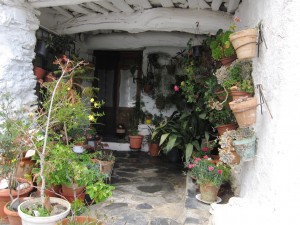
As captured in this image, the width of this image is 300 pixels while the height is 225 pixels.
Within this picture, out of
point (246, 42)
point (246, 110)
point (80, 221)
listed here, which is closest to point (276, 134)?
point (246, 110)

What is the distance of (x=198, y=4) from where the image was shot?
400 centimetres

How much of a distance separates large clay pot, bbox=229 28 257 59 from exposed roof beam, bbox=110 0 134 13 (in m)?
2.34

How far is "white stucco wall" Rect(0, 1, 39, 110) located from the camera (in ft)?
11.2

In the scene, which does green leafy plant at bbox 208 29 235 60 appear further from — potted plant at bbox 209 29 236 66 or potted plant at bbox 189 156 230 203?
potted plant at bbox 189 156 230 203

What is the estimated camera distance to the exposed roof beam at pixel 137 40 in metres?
5.80

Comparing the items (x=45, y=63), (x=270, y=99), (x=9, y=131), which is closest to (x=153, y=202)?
(x=9, y=131)

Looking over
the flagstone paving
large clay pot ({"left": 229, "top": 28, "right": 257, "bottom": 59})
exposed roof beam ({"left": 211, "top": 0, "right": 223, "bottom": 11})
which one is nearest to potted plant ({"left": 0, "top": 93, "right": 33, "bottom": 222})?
the flagstone paving

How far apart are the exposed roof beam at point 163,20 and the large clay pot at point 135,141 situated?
2758mm

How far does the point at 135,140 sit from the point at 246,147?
4432 mm

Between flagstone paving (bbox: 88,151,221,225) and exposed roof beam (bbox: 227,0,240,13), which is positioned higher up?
exposed roof beam (bbox: 227,0,240,13)

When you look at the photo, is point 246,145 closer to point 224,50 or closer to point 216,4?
point 224,50

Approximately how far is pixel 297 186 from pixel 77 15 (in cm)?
450

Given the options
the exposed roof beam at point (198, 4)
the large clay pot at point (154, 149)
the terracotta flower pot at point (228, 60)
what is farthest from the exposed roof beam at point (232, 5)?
the large clay pot at point (154, 149)

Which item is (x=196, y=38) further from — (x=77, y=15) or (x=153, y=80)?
(x=77, y=15)
